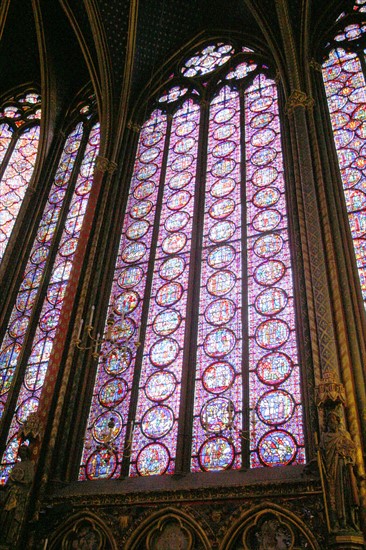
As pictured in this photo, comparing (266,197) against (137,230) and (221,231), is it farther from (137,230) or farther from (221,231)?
(137,230)

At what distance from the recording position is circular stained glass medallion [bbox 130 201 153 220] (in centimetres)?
1225

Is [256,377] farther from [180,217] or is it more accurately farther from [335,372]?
[180,217]

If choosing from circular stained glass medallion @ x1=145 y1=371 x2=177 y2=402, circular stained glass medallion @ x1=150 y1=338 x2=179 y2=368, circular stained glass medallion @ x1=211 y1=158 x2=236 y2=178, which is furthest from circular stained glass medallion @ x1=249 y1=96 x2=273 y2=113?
circular stained glass medallion @ x1=145 y1=371 x2=177 y2=402

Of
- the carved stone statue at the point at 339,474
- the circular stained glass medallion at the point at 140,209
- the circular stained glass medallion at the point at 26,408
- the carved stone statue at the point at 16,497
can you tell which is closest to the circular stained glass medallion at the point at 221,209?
the circular stained glass medallion at the point at 140,209

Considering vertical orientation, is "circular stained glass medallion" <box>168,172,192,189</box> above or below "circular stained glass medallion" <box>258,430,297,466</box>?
above

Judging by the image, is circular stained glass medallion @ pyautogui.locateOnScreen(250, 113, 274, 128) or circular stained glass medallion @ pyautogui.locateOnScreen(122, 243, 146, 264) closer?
circular stained glass medallion @ pyautogui.locateOnScreen(122, 243, 146, 264)

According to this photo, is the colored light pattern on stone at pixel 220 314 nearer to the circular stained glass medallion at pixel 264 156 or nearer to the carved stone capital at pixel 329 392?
the circular stained glass medallion at pixel 264 156

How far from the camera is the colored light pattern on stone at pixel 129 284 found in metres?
9.45

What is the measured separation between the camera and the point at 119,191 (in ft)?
41.9

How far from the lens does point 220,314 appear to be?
32.5ft

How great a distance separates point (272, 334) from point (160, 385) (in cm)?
200

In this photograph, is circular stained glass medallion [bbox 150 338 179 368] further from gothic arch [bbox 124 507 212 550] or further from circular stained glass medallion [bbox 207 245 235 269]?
gothic arch [bbox 124 507 212 550]

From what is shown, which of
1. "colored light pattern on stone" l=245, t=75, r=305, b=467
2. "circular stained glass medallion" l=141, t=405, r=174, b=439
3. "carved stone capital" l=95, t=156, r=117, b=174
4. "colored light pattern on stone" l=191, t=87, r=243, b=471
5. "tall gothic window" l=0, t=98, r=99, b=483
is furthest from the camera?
"carved stone capital" l=95, t=156, r=117, b=174

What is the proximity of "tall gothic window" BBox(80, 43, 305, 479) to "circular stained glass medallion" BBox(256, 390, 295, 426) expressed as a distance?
0.02 m
